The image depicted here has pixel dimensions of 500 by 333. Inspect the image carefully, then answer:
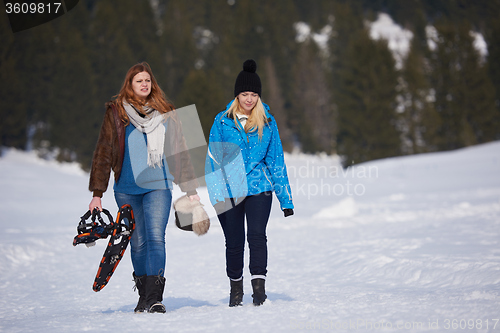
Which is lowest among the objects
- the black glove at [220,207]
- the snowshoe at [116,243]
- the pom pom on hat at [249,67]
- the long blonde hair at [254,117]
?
the snowshoe at [116,243]

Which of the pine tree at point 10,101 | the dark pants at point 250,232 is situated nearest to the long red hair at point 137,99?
the dark pants at point 250,232

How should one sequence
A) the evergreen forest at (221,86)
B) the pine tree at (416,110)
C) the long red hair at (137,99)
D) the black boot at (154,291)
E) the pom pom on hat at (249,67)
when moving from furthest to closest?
the pine tree at (416,110) → the evergreen forest at (221,86) → the pom pom on hat at (249,67) → the long red hair at (137,99) → the black boot at (154,291)

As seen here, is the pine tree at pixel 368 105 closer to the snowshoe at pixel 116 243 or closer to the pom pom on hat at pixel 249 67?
the pom pom on hat at pixel 249 67

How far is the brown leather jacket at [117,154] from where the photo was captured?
359 cm

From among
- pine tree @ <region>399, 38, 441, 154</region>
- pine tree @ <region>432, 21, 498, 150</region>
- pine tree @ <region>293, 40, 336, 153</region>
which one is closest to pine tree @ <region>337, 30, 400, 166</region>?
pine tree @ <region>399, 38, 441, 154</region>

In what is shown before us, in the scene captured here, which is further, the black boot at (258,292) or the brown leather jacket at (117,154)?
the black boot at (258,292)

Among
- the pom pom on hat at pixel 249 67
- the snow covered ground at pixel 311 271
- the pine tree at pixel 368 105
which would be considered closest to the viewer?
the snow covered ground at pixel 311 271

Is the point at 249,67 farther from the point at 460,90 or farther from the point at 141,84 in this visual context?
the point at 460,90

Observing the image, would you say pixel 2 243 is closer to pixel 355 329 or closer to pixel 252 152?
pixel 252 152

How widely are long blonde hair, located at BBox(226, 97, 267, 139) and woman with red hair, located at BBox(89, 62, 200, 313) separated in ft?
1.43

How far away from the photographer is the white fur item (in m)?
3.83

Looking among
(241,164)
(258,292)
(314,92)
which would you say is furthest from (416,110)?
(258,292)

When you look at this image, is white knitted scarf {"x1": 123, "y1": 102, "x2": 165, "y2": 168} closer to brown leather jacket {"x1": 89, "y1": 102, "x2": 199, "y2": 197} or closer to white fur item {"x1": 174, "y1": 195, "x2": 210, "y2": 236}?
brown leather jacket {"x1": 89, "y1": 102, "x2": 199, "y2": 197}

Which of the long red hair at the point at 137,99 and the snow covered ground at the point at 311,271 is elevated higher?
the long red hair at the point at 137,99
